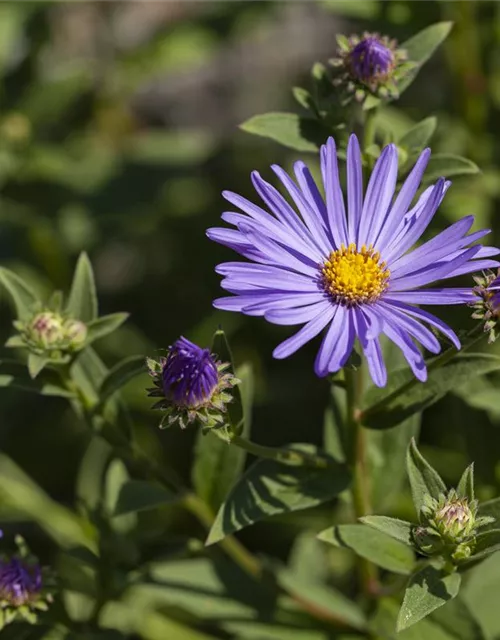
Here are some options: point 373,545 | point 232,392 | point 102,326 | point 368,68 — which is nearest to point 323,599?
point 373,545

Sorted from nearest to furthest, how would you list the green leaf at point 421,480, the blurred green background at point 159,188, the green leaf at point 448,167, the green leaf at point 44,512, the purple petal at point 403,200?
1. the green leaf at point 421,480
2. the purple petal at point 403,200
3. the green leaf at point 448,167
4. the green leaf at point 44,512
5. the blurred green background at point 159,188

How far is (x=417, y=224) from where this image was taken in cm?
241

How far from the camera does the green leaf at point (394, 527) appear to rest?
83.9 inches

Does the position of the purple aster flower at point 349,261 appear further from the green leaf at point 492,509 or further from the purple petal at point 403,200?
the green leaf at point 492,509

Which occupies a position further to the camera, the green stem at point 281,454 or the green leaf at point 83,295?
the green leaf at point 83,295

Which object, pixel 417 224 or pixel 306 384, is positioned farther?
pixel 306 384

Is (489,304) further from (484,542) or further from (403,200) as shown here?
(484,542)

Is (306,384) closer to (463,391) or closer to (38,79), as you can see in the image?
(463,391)

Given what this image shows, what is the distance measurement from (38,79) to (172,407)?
3.04 metres

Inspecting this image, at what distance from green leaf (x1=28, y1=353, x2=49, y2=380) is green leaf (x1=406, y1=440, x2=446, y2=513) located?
945 millimetres

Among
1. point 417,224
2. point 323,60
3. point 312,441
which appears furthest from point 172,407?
point 323,60

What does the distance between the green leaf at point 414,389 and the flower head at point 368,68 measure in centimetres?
75

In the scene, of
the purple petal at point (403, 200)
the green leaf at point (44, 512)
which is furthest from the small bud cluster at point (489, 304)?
the green leaf at point (44, 512)

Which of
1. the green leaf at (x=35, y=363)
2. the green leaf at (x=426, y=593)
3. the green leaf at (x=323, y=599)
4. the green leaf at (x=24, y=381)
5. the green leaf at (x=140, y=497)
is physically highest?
the green leaf at (x=35, y=363)
